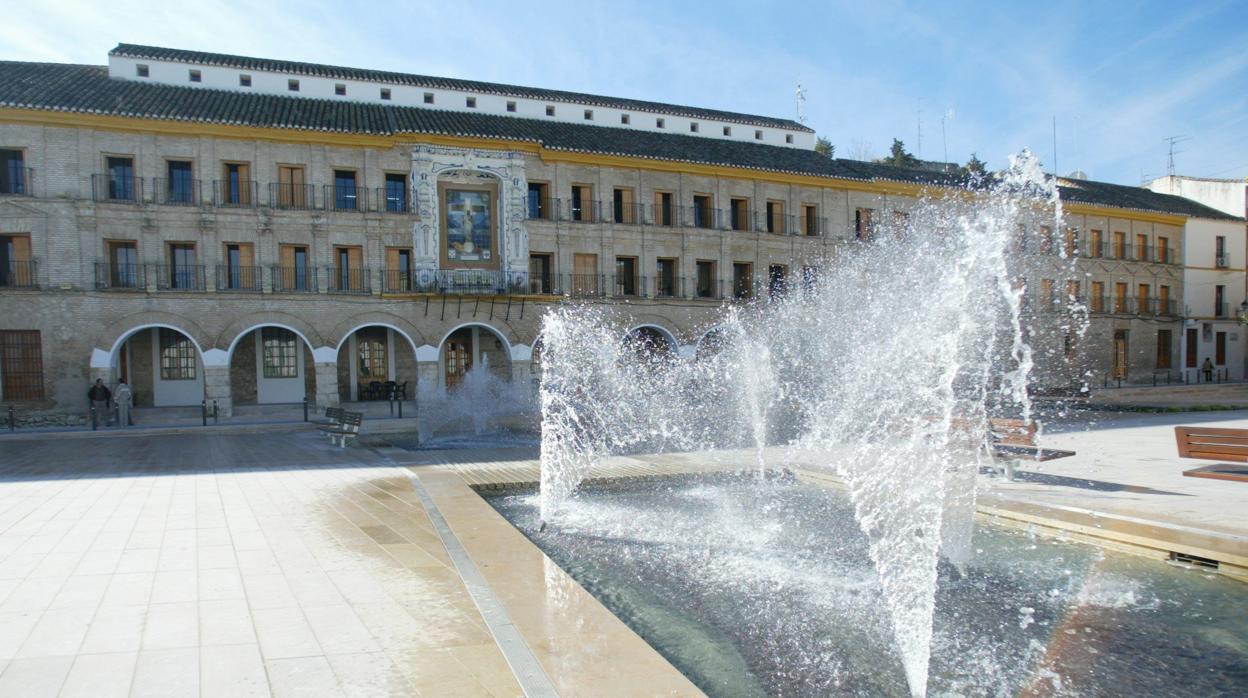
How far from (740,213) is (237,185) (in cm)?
1698

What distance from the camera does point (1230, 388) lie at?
2580 centimetres

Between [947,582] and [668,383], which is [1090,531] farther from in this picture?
[668,383]

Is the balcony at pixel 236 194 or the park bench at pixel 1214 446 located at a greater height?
the balcony at pixel 236 194

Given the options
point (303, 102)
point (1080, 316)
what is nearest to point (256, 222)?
point (303, 102)

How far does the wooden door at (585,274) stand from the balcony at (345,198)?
22.9 ft

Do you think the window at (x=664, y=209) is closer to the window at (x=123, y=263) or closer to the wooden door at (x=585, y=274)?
the wooden door at (x=585, y=274)

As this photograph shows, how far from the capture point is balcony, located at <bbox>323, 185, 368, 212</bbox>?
22281mm

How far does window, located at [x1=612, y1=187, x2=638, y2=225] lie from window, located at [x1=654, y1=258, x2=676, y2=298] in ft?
6.23

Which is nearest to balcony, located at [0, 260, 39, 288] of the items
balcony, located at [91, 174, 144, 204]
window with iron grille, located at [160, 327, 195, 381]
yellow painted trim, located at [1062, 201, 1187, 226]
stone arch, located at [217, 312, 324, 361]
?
balcony, located at [91, 174, 144, 204]

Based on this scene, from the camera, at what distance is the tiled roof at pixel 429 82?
22.6 m

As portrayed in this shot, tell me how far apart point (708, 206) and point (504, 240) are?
7.82 m

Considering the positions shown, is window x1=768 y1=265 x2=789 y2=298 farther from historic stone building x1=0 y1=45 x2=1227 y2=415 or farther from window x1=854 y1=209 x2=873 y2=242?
window x1=854 y1=209 x2=873 y2=242

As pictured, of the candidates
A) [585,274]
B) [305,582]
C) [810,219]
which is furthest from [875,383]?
[305,582]

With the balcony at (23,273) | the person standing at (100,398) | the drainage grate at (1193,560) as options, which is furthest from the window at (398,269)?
the drainage grate at (1193,560)
